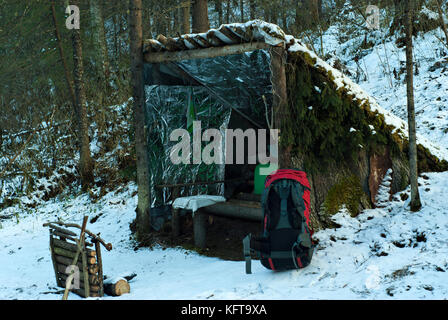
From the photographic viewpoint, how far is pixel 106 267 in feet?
21.4

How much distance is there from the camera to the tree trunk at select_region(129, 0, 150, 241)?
698cm

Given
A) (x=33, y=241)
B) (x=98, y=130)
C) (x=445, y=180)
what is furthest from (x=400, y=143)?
(x=98, y=130)

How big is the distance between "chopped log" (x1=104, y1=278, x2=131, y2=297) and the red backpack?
1623 mm

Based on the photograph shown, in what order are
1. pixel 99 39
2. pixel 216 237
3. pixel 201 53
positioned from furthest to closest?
pixel 99 39, pixel 216 237, pixel 201 53

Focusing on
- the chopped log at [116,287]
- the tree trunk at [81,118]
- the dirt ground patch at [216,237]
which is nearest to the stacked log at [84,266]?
the chopped log at [116,287]

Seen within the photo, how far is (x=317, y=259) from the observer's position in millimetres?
5090

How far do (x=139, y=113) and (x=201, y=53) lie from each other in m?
1.70

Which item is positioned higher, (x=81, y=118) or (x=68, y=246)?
(x=81, y=118)

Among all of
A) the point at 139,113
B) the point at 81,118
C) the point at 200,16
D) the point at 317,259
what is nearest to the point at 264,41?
the point at 139,113

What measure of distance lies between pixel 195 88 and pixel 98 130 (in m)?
5.87

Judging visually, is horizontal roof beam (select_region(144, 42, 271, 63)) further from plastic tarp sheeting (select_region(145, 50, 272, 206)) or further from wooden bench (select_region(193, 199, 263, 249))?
wooden bench (select_region(193, 199, 263, 249))

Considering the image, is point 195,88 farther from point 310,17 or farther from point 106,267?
point 310,17

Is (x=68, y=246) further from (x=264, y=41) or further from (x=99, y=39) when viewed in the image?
(x=99, y=39)
